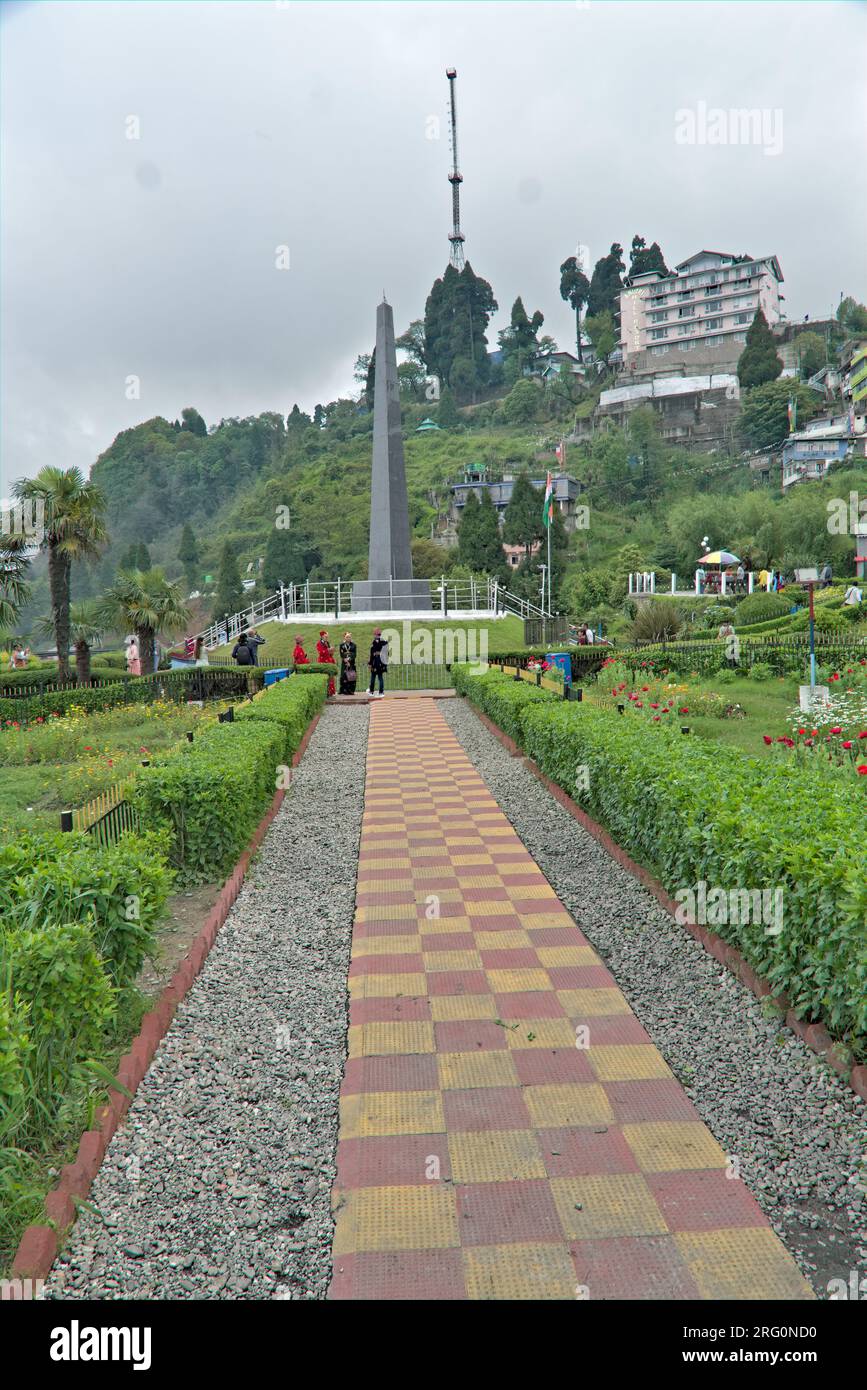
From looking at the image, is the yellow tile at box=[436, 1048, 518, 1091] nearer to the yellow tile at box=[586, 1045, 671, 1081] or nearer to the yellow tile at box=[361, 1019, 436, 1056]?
the yellow tile at box=[361, 1019, 436, 1056]

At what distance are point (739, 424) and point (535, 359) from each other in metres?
46.2

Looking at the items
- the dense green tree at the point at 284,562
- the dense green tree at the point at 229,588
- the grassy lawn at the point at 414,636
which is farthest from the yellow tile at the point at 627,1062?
the dense green tree at the point at 229,588

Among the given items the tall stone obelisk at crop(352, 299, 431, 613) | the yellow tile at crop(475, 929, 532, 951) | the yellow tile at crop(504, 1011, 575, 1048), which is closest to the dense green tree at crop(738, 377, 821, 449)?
the tall stone obelisk at crop(352, 299, 431, 613)

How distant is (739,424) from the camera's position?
3442 inches

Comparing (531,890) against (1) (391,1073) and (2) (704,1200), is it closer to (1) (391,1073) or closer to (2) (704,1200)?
(1) (391,1073)

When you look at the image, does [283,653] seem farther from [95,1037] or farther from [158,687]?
[95,1037]

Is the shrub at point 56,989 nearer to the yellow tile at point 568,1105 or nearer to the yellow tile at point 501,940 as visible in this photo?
the yellow tile at point 568,1105

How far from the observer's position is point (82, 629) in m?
25.3

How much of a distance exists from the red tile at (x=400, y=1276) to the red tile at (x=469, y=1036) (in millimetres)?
1304

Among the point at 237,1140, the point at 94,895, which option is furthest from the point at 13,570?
the point at 237,1140

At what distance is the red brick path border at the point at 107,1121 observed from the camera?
8.30 ft

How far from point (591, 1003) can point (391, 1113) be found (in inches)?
52.9

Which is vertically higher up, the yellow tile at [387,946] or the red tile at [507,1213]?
the red tile at [507,1213]
